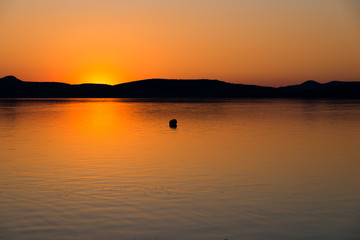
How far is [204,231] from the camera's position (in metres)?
10.7

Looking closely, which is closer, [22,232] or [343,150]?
[22,232]

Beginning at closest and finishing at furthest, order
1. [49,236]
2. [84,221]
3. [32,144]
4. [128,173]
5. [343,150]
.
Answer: [49,236] → [84,221] → [128,173] → [343,150] → [32,144]

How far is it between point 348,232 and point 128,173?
10692mm

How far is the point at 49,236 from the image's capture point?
10320mm

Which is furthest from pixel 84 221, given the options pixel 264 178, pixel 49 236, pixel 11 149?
pixel 11 149

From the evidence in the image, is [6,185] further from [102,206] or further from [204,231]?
[204,231]

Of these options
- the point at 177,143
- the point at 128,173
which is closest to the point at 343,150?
the point at 177,143

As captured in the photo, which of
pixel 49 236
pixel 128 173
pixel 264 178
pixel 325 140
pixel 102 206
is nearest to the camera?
pixel 49 236

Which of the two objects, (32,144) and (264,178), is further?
(32,144)

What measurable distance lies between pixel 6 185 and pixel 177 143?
17.5 m

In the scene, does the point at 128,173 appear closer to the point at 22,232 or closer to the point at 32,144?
the point at 22,232

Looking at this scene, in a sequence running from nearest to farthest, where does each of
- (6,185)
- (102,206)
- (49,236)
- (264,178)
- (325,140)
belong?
(49,236), (102,206), (6,185), (264,178), (325,140)

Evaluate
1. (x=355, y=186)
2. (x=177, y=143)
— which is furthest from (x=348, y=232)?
(x=177, y=143)

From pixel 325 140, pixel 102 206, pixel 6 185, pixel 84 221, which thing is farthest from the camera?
pixel 325 140
